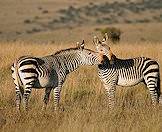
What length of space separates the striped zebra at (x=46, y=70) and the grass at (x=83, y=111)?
1.11 ft

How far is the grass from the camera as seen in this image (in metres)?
7.51

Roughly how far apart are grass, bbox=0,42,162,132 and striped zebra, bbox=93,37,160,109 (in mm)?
371

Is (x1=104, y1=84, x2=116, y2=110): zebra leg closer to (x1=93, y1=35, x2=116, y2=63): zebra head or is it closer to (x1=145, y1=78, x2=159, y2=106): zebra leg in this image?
(x1=93, y1=35, x2=116, y2=63): zebra head

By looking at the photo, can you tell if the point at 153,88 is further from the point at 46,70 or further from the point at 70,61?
the point at 46,70

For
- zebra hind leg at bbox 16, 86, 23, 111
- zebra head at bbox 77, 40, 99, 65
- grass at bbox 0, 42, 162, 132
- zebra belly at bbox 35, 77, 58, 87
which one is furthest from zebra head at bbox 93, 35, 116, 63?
zebra hind leg at bbox 16, 86, 23, 111

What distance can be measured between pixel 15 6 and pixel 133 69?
187ft

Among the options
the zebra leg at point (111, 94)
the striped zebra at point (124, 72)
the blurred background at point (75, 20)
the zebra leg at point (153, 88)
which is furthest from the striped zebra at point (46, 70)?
the blurred background at point (75, 20)

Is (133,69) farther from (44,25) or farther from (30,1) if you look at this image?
(30,1)

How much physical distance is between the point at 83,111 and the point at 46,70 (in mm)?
1297

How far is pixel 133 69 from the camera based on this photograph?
10484mm

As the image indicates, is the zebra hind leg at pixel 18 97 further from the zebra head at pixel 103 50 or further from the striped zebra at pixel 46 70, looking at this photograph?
the zebra head at pixel 103 50

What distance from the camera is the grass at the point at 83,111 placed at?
751 cm

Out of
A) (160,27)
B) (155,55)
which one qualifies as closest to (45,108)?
(155,55)

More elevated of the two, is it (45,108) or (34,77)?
(34,77)
